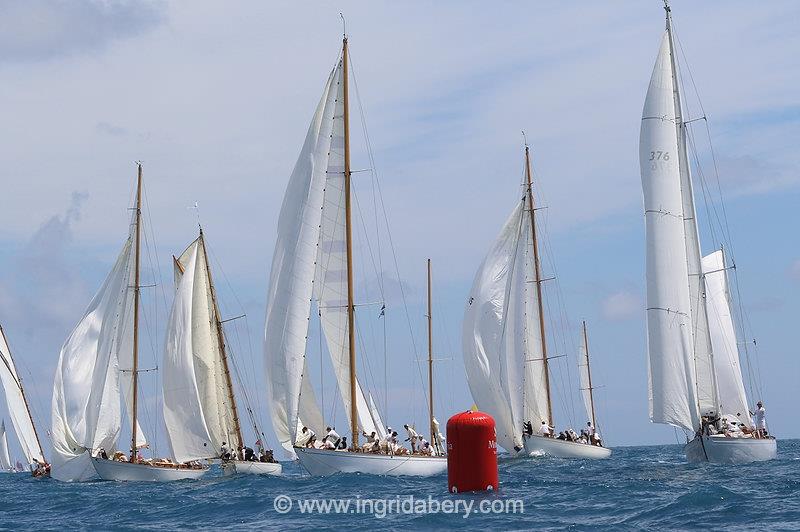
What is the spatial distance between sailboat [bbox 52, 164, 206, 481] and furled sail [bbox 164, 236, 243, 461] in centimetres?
241

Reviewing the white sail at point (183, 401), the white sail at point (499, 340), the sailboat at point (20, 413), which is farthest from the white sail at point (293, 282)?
the sailboat at point (20, 413)

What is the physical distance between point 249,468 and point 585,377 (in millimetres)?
25929

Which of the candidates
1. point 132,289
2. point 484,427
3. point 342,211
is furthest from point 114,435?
point 484,427

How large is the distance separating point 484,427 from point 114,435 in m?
28.9

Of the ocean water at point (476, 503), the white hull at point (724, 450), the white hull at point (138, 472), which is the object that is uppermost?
the white hull at point (138, 472)

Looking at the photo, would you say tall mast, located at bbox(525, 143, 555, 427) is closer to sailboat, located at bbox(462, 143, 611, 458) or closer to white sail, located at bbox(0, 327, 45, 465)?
sailboat, located at bbox(462, 143, 611, 458)

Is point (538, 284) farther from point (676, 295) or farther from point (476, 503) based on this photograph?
point (476, 503)

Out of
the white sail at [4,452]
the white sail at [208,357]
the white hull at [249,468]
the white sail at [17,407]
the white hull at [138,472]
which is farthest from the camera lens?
the white sail at [4,452]

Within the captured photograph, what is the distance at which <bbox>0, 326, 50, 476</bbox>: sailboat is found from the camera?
63.2 meters

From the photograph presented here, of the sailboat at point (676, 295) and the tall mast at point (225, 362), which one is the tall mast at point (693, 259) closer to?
the sailboat at point (676, 295)

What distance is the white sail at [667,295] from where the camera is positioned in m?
40.1

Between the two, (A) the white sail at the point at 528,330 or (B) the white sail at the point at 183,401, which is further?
(A) the white sail at the point at 528,330

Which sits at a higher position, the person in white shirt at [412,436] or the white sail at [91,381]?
the white sail at [91,381]

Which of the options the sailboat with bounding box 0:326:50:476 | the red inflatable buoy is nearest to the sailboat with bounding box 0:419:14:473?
the sailboat with bounding box 0:326:50:476
